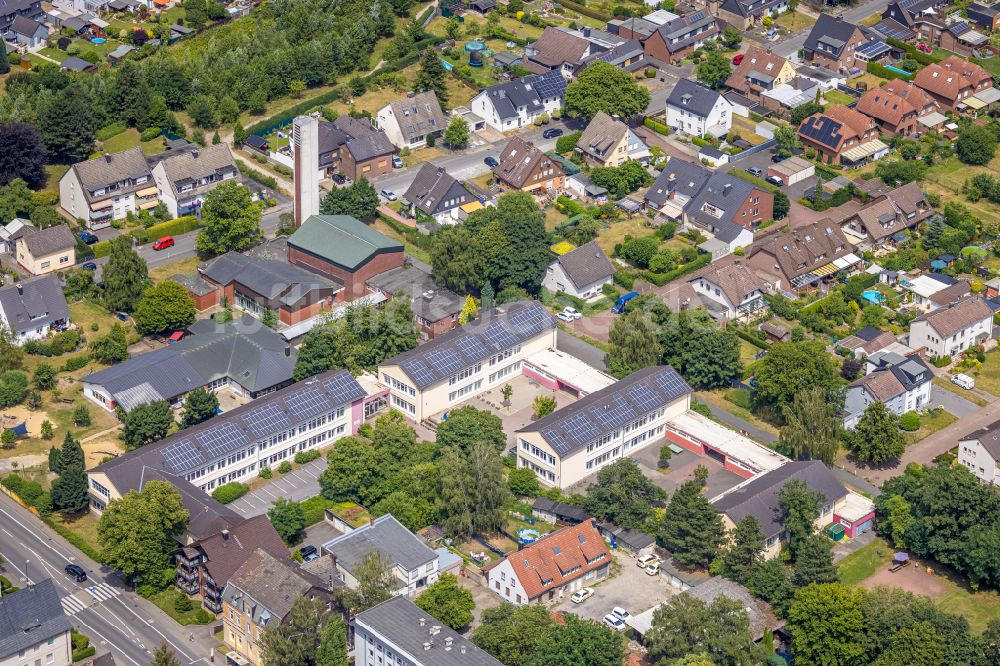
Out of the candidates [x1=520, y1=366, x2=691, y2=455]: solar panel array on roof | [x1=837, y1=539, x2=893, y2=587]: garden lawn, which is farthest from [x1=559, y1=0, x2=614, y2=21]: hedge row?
[x1=837, y1=539, x2=893, y2=587]: garden lawn

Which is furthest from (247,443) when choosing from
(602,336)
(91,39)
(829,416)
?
(91,39)

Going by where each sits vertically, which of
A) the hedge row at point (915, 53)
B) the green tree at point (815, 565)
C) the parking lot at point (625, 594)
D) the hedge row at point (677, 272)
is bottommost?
the parking lot at point (625, 594)

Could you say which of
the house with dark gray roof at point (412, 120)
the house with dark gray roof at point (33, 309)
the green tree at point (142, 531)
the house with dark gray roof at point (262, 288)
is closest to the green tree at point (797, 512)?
the green tree at point (142, 531)

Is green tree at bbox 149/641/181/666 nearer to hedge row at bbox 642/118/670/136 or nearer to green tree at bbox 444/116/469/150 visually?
green tree at bbox 444/116/469/150

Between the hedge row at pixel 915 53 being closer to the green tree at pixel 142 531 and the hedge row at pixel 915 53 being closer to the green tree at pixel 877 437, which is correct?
the green tree at pixel 877 437

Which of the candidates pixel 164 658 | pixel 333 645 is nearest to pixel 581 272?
pixel 333 645

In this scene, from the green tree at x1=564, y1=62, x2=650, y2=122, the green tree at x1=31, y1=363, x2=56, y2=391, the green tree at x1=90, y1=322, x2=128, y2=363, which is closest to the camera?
the green tree at x1=31, y1=363, x2=56, y2=391
